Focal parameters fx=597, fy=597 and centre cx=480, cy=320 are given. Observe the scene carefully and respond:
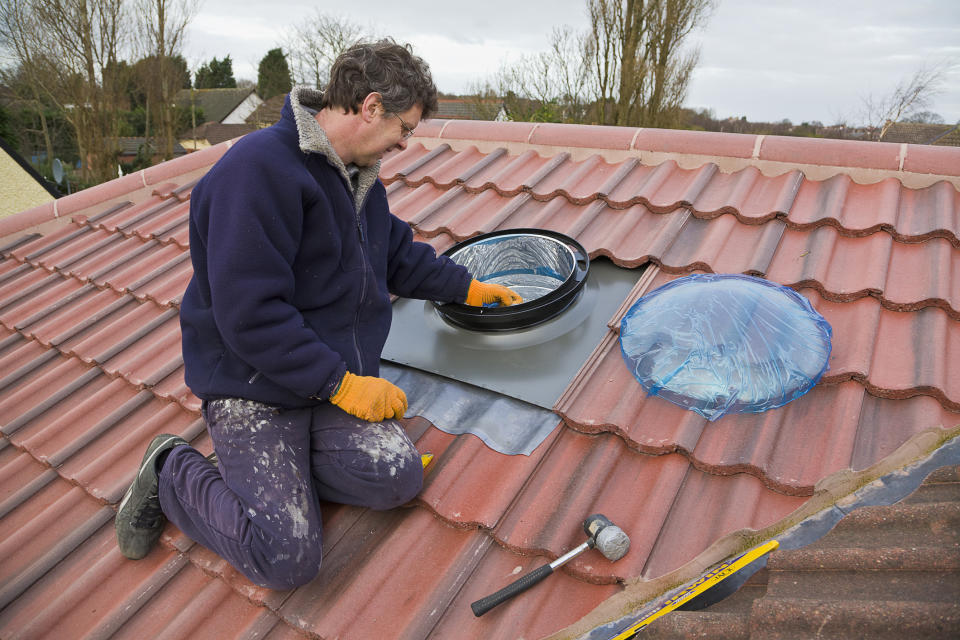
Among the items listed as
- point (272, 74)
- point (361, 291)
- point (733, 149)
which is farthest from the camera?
point (272, 74)

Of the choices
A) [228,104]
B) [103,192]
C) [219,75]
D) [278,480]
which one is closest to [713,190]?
[278,480]

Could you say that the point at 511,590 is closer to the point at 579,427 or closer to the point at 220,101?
the point at 579,427

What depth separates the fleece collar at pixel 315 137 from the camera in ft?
5.59

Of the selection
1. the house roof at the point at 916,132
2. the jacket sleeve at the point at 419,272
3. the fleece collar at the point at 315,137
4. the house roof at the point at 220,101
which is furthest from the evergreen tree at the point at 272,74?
the fleece collar at the point at 315,137

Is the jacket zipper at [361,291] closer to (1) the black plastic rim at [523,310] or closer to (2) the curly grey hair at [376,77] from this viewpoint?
(2) the curly grey hair at [376,77]

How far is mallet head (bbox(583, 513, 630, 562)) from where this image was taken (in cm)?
141

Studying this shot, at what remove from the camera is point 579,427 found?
72.4 inches

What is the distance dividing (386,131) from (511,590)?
4.32 ft

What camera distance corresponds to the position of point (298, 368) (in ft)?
5.53

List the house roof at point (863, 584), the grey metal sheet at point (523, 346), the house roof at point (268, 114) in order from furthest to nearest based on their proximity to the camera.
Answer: the house roof at point (268, 114) < the grey metal sheet at point (523, 346) < the house roof at point (863, 584)

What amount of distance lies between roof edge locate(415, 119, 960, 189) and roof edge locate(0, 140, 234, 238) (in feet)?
6.68

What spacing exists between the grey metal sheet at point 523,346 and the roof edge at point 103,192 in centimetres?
295

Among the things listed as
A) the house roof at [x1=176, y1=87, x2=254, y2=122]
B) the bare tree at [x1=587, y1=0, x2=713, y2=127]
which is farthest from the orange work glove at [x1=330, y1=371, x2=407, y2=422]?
the house roof at [x1=176, y1=87, x2=254, y2=122]

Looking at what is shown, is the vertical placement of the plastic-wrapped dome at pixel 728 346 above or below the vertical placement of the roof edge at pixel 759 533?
above
